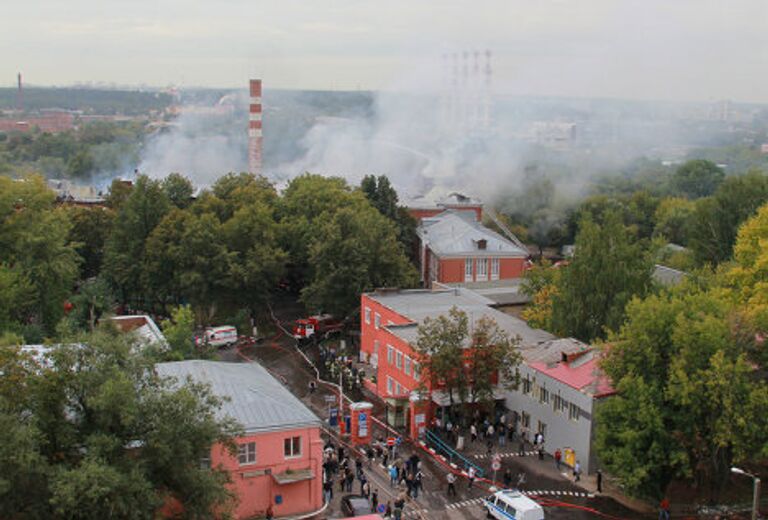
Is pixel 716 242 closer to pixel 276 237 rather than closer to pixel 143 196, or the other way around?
pixel 276 237

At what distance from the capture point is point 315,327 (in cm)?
4434

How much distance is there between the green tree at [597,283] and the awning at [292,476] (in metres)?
15.4

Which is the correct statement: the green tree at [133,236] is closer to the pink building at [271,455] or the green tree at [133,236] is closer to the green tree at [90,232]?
the green tree at [90,232]

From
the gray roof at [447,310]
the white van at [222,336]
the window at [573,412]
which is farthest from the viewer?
the white van at [222,336]

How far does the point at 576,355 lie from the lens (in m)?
29.7

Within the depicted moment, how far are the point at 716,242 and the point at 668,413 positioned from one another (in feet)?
97.3

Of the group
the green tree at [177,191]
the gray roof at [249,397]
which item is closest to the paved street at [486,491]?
the gray roof at [249,397]

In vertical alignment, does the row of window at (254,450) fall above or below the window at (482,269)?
above

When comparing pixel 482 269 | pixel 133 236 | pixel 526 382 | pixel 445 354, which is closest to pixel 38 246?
pixel 133 236

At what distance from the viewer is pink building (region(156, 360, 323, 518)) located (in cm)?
2288

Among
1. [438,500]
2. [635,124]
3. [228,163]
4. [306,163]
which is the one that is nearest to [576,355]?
A: [438,500]

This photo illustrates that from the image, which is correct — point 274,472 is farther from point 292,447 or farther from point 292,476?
point 292,447

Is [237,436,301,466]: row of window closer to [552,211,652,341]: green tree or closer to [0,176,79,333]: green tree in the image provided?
[552,211,652,341]: green tree

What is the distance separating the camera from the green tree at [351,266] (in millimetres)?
43531
